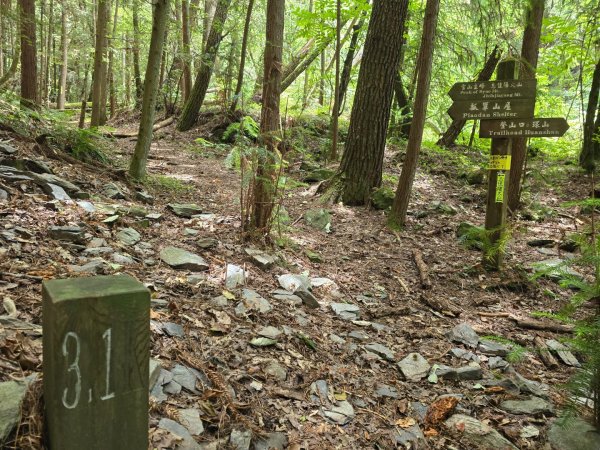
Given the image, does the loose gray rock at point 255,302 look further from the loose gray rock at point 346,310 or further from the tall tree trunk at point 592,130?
the tall tree trunk at point 592,130

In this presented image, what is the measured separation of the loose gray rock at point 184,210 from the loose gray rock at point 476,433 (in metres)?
4.53

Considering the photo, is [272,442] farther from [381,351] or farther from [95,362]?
[381,351]

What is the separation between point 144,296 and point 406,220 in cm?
690

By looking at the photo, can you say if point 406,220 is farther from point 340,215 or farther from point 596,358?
point 596,358

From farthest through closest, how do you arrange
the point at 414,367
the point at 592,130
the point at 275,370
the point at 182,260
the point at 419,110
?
the point at 592,130 → the point at 419,110 → the point at 182,260 → the point at 414,367 → the point at 275,370

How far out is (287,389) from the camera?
3.15m

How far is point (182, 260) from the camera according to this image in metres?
4.62

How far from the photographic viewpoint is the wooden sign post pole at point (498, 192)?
19.8ft

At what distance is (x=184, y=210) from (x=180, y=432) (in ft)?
14.5

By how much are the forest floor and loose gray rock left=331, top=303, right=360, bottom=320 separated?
0.03m

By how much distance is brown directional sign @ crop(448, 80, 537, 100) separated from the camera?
580 cm

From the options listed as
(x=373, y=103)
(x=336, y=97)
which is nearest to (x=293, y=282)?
(x=373, y=103)

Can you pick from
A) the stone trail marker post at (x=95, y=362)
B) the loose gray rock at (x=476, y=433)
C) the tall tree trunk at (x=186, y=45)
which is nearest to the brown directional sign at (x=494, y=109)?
the loose gray rock at (x=476, y=433)

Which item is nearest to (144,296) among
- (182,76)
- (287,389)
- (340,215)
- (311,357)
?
(287,389)
